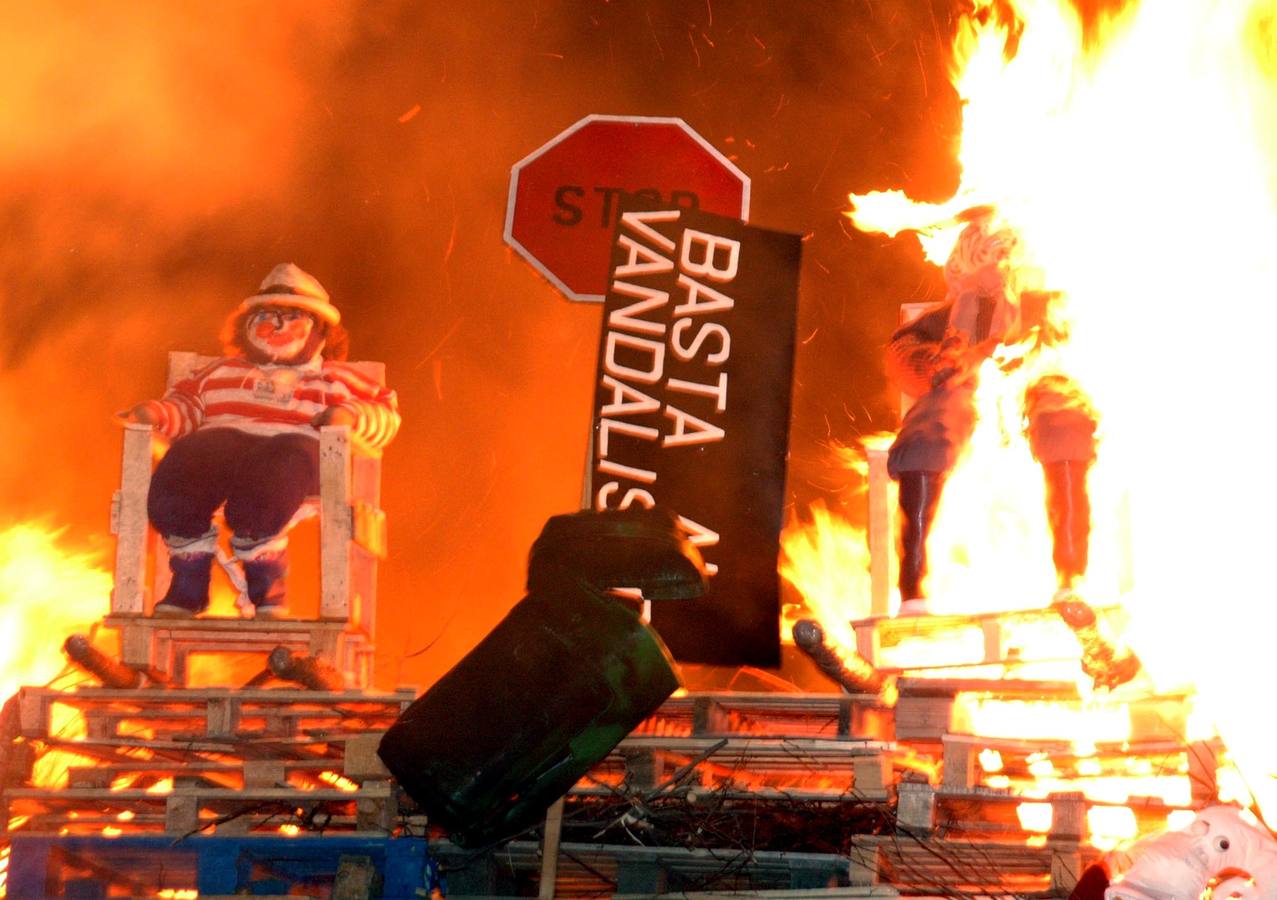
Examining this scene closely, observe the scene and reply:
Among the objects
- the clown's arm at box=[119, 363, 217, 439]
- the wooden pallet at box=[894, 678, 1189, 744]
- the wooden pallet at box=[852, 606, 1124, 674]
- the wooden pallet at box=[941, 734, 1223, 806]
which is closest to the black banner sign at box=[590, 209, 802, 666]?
the wooden pallet at box=[852, 606, 1124, 674]

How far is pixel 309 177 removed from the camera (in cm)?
1313

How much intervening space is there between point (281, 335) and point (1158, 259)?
5.37m

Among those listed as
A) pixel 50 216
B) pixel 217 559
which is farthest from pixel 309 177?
pixel 217 559

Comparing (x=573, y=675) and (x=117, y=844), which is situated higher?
(x=573, y=675)

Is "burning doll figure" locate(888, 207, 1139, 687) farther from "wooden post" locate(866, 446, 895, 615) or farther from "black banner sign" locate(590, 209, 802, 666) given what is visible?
"black banner sign" locate(590, 209, 802, 666)

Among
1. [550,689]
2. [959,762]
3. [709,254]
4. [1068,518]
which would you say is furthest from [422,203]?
[550,689]

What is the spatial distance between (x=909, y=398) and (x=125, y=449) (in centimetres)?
460

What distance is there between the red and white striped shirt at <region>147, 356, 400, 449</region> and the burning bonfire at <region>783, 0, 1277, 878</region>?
2995 millimetres

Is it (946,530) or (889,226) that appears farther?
(889,226)

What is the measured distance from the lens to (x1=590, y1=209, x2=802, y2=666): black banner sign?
9.43 metres

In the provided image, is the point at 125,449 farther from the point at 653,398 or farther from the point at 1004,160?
the point at 1004,160

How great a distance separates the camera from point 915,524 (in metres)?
9.88

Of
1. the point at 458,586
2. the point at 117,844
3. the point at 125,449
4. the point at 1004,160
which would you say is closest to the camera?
the point at 117,844

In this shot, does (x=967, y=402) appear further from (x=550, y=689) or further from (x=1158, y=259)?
(x=550, y=689)
